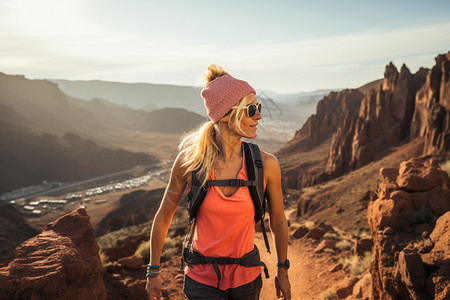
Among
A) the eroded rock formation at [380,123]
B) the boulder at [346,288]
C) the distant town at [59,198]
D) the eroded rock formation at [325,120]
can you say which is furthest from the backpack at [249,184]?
the eroded rock formation at [325,120]

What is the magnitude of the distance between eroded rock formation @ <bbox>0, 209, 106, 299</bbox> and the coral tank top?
6.58 ft

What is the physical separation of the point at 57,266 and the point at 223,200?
2.54m

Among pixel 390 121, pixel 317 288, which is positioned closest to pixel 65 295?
pixel 317 288

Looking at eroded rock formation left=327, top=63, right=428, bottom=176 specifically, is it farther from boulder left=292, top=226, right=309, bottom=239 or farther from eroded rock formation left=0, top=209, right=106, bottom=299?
eroded rock formation left=0, top=209, right=106, bottom=299

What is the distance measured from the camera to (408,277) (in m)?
3.43

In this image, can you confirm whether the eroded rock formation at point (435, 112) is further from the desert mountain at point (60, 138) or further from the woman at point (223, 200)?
the woman at point (223, 200)

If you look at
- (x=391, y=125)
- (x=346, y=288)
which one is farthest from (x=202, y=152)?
(x=391, y=125)

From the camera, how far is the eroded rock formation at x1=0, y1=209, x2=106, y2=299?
10.6 ft

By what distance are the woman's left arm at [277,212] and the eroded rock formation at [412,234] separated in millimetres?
1654

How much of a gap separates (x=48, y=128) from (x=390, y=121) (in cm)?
9605

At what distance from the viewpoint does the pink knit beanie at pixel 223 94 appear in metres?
2.29

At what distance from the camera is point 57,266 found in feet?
11.9

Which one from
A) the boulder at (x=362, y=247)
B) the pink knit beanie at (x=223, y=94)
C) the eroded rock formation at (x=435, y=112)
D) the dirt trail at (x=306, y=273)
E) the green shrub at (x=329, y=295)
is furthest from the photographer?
the eroded rock formation at (x=435, y=112)

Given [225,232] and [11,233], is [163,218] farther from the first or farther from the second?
[11,233]
